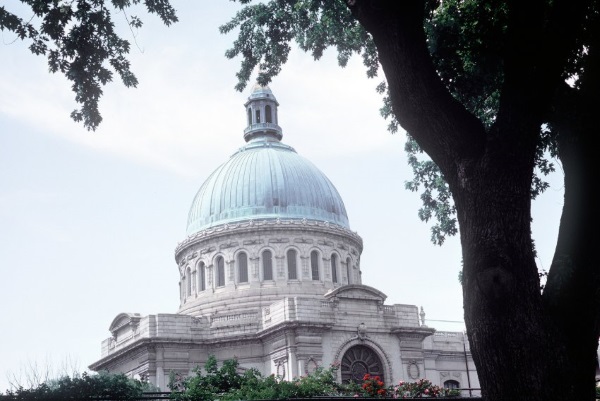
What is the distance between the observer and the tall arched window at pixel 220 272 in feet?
177

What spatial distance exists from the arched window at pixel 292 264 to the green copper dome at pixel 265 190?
106 inches

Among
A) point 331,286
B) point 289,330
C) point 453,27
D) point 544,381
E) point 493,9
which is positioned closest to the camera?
point 544,381

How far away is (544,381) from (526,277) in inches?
40.7

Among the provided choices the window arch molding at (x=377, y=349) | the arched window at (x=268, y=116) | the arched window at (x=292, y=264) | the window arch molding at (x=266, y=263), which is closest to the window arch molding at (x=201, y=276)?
the window arch molding at (x=266, y=263)

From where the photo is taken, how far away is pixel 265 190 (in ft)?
187

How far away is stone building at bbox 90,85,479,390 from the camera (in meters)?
45.2

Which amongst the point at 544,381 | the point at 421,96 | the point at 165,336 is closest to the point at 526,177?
the point at 421,96

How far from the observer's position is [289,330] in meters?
44.1

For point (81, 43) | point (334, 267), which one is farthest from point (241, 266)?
point (81, 43)

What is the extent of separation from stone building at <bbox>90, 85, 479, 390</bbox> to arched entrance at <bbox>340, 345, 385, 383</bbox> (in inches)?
2.5

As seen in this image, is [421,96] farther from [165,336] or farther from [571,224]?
[165,336]

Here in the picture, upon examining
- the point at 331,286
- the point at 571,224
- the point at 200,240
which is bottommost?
the point at 571,224

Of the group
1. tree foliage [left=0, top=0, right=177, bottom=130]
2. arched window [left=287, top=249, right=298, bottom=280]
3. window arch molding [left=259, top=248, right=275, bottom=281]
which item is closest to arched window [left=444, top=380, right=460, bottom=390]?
arched window [left=287, top=249, right=298, bottom=280]

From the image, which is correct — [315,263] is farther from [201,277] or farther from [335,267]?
[201,277]
